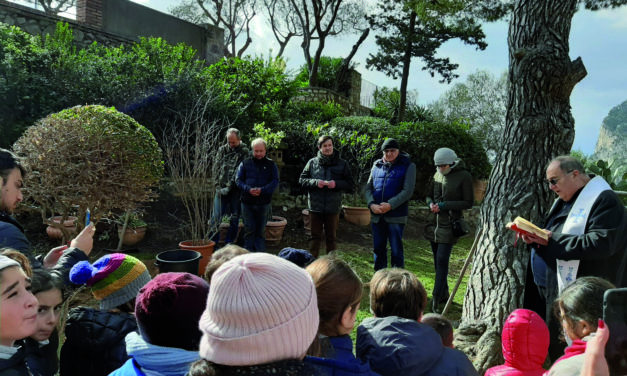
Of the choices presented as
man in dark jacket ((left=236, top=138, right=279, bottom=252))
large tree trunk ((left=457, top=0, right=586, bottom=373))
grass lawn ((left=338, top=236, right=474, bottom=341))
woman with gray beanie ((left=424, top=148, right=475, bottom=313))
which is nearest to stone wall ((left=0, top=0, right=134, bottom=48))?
man in dark jacket ((left=236, top=138, right=279, bottom=252))

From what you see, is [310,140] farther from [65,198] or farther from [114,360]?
[114,360]

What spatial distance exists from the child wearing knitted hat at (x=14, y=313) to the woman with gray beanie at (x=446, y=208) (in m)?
3.64

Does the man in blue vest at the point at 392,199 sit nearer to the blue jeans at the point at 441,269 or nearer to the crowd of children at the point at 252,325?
the blue jeans at the point at 441,269

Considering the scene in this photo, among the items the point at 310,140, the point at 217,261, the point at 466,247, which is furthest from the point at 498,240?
the point at 310,140

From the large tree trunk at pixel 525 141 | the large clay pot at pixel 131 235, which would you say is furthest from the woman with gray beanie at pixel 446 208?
A: the large clay pot at pixel 131 235

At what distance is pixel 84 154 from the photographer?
338cm

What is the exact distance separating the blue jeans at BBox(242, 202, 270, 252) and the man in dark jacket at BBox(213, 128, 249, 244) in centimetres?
51

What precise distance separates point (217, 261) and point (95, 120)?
2206mm

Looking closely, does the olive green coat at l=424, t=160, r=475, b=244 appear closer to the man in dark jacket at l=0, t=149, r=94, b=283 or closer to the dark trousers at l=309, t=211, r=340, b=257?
the dark trousers at l=309, t=211, r=340, b=257

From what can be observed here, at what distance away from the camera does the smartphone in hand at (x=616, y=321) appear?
1.16m

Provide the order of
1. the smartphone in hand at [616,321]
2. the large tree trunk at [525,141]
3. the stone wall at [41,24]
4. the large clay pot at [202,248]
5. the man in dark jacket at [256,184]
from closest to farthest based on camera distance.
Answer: the smartphone in hand at [616,321]
the large tree trunk at [525,141]
the large clay pot at [202,248]
the man in dark jacket at [256,184]
the stone wall at [41,24]

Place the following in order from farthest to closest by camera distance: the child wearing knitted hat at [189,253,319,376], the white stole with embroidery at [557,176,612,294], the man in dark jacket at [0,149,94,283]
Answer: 1. the white stole with embroidery at [557,176,612,294]
2. the man in dark jacket at [0,149,94,283]
3. the child wearing knitted hat at [189,253,319,376]

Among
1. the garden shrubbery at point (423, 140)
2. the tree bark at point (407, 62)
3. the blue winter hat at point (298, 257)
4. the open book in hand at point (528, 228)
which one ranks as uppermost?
the tree bark at point (407, 62)

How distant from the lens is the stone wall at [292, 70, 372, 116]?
49.9 feet
